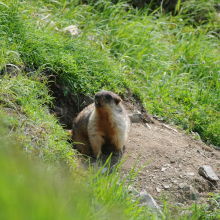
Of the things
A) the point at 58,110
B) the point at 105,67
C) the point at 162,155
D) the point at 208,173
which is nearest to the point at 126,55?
the point at 105,67

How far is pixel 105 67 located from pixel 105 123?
1.57 metres

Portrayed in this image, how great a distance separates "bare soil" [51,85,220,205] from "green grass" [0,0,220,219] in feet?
0.86

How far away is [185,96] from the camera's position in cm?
638

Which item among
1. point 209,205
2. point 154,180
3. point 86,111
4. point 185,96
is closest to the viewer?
point 209,205

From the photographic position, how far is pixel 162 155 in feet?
15.1

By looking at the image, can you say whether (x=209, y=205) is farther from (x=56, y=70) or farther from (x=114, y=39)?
(x=114, y=39)

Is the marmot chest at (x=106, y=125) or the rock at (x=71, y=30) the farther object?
the rock at (x=71, y=30)

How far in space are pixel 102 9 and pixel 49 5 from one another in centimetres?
176

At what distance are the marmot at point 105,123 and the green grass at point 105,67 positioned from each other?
0.55 meters

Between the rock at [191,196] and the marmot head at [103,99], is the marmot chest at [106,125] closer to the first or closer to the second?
the marmot head at [103,99]

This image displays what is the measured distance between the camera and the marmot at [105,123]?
4.38m

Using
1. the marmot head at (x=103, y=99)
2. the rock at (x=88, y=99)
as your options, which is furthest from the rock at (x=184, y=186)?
the rock at (x=88, y=99)

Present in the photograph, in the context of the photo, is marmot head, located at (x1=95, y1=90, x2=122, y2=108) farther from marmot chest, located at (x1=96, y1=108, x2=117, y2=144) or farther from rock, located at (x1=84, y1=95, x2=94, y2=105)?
rock, located at (x1=84, y1=95, x2=94, y2=105)

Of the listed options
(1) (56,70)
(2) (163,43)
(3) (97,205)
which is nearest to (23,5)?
(1) (56,70)
